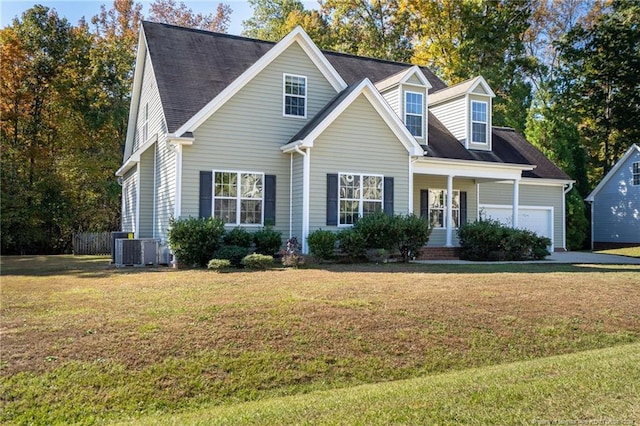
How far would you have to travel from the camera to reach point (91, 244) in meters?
26.2

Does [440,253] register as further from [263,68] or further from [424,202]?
[263,68]

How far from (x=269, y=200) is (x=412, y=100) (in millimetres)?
6886

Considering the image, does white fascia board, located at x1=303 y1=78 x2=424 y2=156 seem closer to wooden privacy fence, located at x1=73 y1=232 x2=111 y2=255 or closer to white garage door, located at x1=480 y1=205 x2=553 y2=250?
white garage door, located at x1=480 y1=205 x2=553 y2=250

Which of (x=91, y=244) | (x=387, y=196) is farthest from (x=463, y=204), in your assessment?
(x=91, y=244)

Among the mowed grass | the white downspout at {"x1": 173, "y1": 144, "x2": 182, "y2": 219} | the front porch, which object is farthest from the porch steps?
the white downspout at {"x1": 173, "y1": 144, "x2": 182, "y2": 219}

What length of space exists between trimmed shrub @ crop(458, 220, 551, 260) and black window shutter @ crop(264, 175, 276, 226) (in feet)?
22.9

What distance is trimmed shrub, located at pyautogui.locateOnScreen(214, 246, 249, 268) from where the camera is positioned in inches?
560

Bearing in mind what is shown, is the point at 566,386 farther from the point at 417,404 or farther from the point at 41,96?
the point at 41,96

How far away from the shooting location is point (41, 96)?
1117 inches

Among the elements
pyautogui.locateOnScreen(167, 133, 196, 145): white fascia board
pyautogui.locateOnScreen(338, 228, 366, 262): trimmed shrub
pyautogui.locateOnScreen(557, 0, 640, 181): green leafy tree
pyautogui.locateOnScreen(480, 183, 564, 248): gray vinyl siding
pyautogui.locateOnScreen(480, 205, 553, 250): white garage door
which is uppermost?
pyautogui.locateOnScreen(557, 0, 640, 181): green leafy tree

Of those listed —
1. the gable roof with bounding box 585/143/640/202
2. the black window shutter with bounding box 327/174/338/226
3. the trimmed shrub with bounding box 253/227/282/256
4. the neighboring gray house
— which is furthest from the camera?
the neighboring gray house

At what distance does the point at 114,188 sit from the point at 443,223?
1718 cm

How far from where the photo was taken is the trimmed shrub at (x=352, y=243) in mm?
15391

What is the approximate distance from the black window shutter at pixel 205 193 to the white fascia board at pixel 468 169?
7416 millimetres
